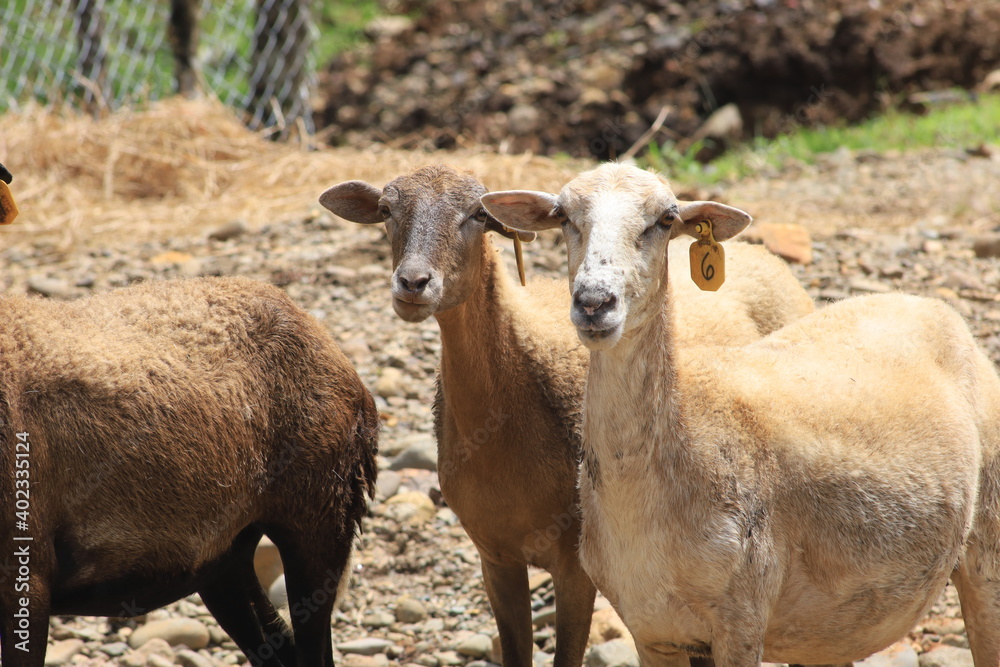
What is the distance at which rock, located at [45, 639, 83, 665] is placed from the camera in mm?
5148

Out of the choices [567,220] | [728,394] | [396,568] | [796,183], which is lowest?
[396,568]

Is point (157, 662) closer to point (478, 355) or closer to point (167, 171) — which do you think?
point (478, 355)

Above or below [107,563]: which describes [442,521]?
below

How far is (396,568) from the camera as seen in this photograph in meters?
5.94

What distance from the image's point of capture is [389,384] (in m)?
6.74

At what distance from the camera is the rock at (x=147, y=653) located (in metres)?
5.23

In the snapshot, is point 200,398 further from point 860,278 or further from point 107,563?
point 860,278

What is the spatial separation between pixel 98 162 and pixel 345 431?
626 cm

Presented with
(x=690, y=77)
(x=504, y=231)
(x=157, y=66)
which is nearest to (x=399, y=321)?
(x=504, y=231)

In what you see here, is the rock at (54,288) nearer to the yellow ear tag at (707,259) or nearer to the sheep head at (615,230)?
the sheep head at (615,230)

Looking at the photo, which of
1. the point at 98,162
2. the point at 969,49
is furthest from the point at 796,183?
the point at 98,162

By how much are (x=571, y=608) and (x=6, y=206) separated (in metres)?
2.90

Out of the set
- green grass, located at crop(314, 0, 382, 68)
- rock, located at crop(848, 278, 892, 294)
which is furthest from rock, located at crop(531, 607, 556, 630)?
green grass, located at crop(314, 0, 382, 68)

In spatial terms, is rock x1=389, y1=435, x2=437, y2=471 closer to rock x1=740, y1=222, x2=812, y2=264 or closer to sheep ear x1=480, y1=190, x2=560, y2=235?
sheep ear x1=480, y1=190, x2=560, y2=235
